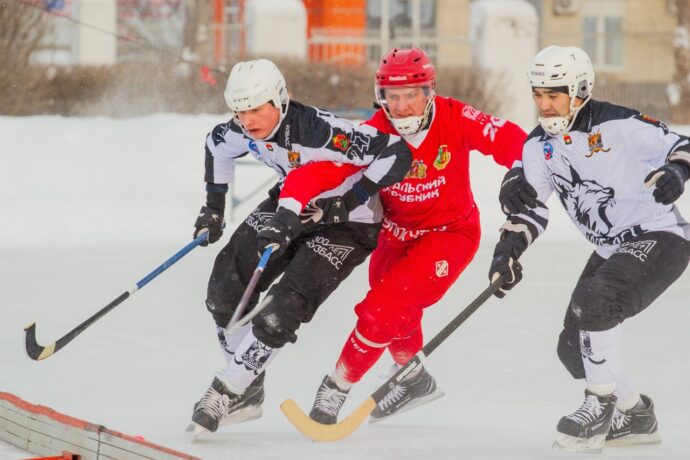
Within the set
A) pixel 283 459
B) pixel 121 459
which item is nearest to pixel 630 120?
pixel 283 459

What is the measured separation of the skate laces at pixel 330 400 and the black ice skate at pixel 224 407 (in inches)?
9.3

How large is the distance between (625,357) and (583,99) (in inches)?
74.3

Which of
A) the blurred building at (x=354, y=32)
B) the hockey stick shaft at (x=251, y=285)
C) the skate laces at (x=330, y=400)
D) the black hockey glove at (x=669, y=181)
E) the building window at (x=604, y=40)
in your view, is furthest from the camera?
the building window at (x=604, y=40)

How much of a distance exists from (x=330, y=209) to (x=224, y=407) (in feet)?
2.36

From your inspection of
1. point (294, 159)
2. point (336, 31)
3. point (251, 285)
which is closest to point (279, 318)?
point (251, 285)

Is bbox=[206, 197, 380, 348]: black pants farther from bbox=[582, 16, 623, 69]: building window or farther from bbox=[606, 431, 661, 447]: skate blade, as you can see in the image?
bbox=[582, 16, 623, 69]: building window

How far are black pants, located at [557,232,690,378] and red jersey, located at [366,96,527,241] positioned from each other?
0.62 m

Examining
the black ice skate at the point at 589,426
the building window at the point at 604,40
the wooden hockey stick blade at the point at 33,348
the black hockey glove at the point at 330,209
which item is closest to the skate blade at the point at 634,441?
the black ice skate at the point at 589,426

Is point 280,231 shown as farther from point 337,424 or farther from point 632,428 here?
point 632,428

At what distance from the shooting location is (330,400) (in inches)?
173

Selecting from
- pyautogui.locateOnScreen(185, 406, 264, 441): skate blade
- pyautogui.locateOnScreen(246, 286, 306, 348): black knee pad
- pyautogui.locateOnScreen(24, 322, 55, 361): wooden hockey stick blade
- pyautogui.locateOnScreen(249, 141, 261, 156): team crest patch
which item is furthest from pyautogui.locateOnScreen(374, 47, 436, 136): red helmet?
pyautogui.locateOnScreen(24, 322, 55, 361): wooden hockey stick blade

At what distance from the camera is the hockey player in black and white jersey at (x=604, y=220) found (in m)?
3.94

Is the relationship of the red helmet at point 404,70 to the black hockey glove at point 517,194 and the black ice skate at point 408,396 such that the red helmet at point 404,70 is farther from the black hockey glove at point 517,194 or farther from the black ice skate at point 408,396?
the black ice skate at point 408,396

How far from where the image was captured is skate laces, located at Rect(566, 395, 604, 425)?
13.0 ft
